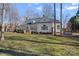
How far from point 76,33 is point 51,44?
1.06ft

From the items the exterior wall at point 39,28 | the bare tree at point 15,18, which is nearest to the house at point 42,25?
the exterior wall at point 39,28

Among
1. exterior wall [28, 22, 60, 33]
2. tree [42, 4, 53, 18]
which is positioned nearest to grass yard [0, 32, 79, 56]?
exterior wall [28, 22, 60, 33]

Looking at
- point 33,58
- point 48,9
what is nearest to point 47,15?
point 48,9

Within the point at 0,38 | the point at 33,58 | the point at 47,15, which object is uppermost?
the point at 47,15

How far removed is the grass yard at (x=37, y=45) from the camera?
3518 mm

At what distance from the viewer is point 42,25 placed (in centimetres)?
352

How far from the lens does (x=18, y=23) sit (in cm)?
357

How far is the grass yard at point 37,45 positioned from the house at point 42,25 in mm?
72

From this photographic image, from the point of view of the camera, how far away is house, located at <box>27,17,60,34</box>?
3535mm

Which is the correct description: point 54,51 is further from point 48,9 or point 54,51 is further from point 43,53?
point 48,9

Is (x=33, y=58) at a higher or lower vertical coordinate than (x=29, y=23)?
lower

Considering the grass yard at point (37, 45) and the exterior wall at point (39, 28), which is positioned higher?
the exterior wall at point (39, 28)

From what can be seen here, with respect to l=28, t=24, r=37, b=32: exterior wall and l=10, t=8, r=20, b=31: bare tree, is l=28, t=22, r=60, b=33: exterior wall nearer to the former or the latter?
l=28, t=24, r=37, b=32: exterior wall

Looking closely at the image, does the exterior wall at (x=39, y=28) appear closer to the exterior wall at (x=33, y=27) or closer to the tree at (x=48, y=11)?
the exterior wall at (x=33, y=27)
